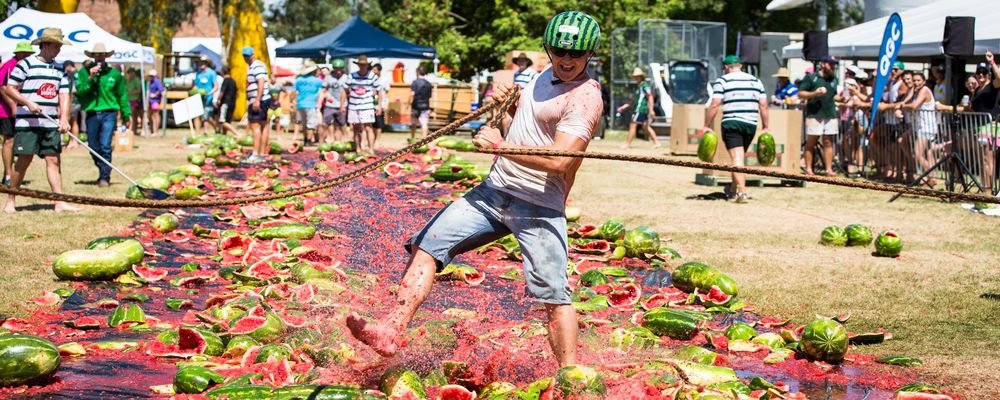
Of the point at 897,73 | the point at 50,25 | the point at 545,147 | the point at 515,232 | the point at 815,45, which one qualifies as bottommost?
the point at 515,232

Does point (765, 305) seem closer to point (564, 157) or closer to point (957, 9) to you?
point (564, 157)

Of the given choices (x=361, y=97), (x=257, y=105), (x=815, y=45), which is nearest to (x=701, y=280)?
(x=815, y=45)

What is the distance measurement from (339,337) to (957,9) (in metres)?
17.6

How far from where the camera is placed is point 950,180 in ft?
50.3

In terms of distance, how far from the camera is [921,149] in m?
16.8

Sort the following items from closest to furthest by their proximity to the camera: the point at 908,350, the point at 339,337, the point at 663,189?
the point at 339,337 < the point at 908,350 < the point at 663,189

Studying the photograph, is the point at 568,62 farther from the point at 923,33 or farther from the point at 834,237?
the point at 923,33

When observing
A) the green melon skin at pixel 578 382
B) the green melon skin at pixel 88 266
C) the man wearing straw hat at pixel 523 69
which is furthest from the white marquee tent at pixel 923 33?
the green melon skin at pixel 578 382

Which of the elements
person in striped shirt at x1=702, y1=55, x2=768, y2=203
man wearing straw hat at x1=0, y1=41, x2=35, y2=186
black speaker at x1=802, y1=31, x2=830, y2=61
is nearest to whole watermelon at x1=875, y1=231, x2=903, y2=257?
person in striped shirt at x1=702, y1=55, x2=768, y2=203

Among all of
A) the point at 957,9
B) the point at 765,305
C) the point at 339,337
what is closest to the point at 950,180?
the point at 957,9

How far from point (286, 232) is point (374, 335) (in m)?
5.11

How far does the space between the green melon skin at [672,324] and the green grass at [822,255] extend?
1.02 meters

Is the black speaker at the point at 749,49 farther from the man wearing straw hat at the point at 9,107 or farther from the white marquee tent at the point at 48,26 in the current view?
the man wearing straw hat at the point at 9,107

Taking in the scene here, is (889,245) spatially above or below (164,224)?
below
